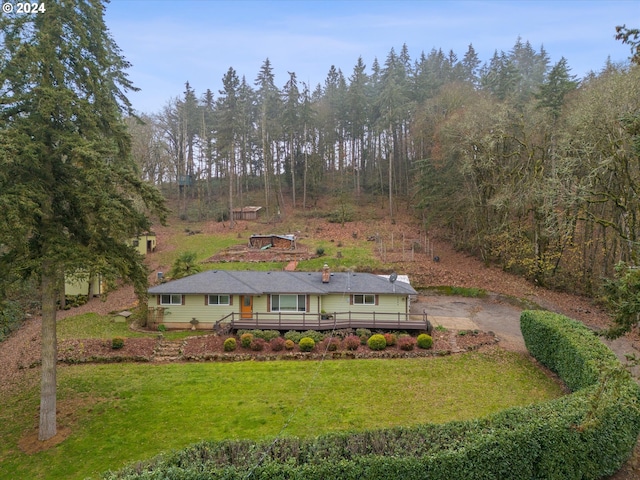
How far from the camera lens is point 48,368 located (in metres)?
10.8

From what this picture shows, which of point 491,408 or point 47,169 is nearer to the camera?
point 47,169

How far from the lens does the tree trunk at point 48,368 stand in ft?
34.9

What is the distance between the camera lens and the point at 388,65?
49.1m

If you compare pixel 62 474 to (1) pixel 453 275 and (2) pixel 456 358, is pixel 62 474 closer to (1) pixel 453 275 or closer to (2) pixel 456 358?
(2) pixel 456 358

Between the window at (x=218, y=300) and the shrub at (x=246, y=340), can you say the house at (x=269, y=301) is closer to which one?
the window at (x=218, y=300)

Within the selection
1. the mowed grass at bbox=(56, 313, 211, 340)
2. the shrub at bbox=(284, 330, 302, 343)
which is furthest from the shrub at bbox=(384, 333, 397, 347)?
the mowed grass at bbox=(56, 313, 211, 340)

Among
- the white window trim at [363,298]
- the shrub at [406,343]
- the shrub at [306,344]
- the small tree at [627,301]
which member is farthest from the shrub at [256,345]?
the small tree at [627,301]

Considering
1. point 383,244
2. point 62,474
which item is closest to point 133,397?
point 62,474

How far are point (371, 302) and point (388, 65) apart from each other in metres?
40.2

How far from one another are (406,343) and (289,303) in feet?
23.4

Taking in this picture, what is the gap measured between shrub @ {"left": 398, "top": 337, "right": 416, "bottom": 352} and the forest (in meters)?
9.66

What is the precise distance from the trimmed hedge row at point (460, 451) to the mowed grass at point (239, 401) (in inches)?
144

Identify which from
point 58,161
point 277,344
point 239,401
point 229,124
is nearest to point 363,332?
point 277,344

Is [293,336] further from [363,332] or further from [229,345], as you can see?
[363,332]
